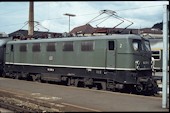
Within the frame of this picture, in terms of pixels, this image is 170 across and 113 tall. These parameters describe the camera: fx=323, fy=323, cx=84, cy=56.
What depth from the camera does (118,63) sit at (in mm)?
16125

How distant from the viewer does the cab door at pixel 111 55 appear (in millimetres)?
16328

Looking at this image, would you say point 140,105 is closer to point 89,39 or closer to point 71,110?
point 71,110

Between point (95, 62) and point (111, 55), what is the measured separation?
123 centimetres

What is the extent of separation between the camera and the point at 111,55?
53.9 ft

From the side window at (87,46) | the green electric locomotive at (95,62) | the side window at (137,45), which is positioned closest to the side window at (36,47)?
the green electric locomotive at (95,62)

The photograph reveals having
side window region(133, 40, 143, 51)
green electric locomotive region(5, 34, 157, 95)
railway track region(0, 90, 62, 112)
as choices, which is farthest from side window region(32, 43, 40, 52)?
side window region(133, 40, 143, 51)

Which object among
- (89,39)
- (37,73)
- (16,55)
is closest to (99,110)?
(89,39)

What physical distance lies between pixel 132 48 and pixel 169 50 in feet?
19.6

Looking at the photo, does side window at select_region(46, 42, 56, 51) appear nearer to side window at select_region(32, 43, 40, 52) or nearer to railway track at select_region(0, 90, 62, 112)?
side window at select_region(32, 43, 40, 52)

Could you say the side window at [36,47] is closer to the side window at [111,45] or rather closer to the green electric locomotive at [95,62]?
the green electric locomotive at [95,62]

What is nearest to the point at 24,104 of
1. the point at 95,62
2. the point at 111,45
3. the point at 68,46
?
the point at 95,62

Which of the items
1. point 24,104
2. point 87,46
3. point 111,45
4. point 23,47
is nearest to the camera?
point 24,104

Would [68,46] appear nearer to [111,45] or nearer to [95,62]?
[95,62]

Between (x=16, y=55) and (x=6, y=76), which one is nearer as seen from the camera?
(x=16, y=55)
